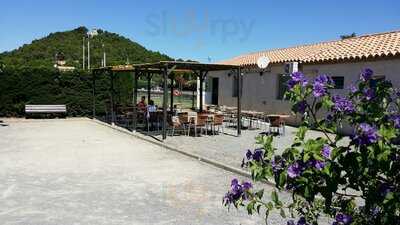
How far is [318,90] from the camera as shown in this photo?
119 inches

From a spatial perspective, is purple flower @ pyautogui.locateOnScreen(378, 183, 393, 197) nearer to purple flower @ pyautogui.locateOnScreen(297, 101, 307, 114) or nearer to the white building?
purple flower @ pyautogui.locateOnScreen(297, 101, 307, 114)

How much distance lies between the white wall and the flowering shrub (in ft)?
42.9

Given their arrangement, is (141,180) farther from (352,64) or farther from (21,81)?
(21,81)

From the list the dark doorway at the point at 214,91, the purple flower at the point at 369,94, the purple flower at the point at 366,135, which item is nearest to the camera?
the purple flower at the point at 366,135

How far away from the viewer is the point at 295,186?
2.86 meters

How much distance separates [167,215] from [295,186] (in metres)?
3.84

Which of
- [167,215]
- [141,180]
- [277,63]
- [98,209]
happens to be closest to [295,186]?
[167,215]

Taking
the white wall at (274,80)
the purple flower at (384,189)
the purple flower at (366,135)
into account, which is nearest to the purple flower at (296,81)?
the purple flower at (366,135)

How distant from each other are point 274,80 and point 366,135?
775 inches

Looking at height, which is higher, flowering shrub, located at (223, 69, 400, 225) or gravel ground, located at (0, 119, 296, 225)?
flowering shrub, located at (223, 69, 400, 225)

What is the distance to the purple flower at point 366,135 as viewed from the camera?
250cm

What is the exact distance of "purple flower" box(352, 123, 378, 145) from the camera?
98.6 inches

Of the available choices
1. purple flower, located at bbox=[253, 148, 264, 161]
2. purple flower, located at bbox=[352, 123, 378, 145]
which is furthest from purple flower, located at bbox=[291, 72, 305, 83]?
purple flower, located at bbox=[352, 123, 378, 145]

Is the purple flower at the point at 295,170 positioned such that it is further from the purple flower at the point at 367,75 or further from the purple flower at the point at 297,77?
the purple flower at the point at 367,75
